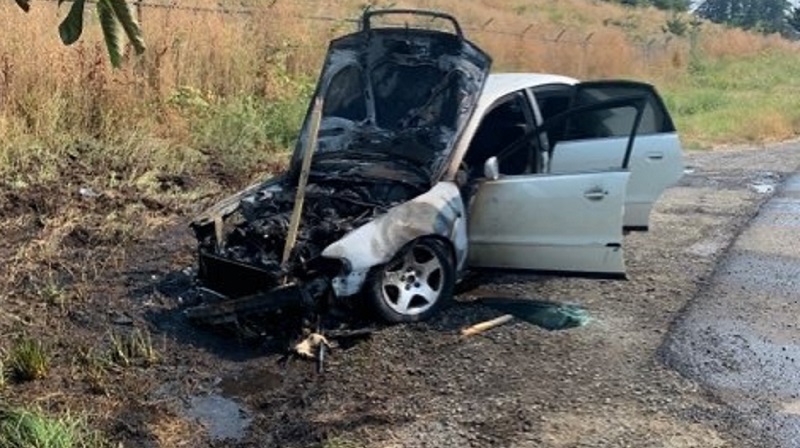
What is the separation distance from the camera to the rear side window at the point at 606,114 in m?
A: 7.40

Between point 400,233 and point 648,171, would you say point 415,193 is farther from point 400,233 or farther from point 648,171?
point 648,171

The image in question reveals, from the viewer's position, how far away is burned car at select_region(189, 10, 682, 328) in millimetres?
5938

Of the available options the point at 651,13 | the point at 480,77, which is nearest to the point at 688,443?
the point at 480,77

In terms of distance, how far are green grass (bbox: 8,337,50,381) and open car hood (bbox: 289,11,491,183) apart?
245 cm

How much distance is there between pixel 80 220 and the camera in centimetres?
797

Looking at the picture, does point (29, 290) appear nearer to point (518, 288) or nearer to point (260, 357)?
point (260, 357)

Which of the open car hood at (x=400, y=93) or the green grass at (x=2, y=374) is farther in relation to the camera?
the open car hood at (x=400, y=93)

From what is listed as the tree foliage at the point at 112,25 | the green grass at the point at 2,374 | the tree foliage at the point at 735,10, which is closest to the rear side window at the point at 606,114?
the green grass at the point at 2,374

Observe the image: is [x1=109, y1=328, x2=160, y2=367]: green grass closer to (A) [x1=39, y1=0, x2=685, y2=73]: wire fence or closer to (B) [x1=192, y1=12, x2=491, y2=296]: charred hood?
(B) [x1=192, y1=12, x2=491, y2=296]: charred hood

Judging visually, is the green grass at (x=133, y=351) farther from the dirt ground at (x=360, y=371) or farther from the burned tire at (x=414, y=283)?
the burned tire at (x=414, y=283)

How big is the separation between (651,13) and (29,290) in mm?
57629

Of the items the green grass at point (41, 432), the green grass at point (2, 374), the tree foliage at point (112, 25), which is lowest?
the green grass at point (2, 374)

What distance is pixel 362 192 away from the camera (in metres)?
6.50

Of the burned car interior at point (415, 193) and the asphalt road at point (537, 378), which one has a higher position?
the burned car interior at point (415, 193)
